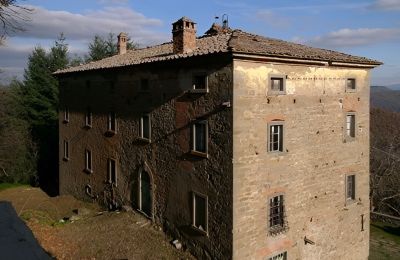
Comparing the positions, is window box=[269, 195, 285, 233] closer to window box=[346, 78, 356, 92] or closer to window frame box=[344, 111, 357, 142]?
window frame box=[344, 111, 357, 142]

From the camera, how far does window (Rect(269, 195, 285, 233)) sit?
624 inches

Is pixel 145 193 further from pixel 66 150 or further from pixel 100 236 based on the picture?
pixel 66 150

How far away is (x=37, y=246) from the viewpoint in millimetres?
3797

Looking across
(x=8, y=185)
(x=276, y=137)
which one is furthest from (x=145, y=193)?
(x=8, y=185)

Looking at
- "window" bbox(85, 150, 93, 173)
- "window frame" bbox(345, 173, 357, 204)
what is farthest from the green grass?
"window frame" bbox(345, 173, 357, 204)

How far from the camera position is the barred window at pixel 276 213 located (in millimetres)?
15867

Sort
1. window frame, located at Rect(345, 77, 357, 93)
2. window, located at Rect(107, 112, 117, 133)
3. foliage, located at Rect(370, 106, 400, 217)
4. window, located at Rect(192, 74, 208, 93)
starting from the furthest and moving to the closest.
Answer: foliage, located at Rect(370, 106, 400, 217) → window, located at Rect(107, 112, 117, 133) → window frame, located at Rect(345, 77, 357, 93) → window, located at Rect(192, 74, 208, 93)

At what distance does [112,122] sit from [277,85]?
10548mm

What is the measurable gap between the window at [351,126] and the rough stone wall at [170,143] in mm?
7447

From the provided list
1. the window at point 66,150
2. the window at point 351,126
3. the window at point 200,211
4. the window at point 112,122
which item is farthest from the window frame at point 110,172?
the window at point 351,126

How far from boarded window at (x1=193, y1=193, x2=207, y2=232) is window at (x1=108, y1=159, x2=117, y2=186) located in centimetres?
746

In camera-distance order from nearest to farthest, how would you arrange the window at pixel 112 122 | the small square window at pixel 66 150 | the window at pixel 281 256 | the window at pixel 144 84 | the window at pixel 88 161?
the window at pixel 281 256
the window at pixel 144 84
the window at pixel 112 122
the window at pixel 88 161
the small square window at pixel 66 150

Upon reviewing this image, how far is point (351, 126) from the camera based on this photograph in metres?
19.2

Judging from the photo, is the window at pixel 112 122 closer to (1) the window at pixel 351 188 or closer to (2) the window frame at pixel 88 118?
(2) the window frame at pixel 88 118
